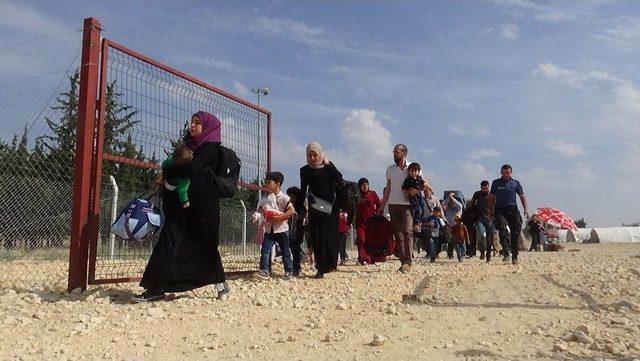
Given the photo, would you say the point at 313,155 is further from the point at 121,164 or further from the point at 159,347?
the point at 159,347

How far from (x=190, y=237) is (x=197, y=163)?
2.17 ft

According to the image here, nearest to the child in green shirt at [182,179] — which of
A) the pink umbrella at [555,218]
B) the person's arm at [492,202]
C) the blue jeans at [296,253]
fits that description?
the blue jeans at [296,253]

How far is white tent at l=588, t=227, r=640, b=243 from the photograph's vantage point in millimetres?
42534

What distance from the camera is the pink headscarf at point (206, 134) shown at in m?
5.29

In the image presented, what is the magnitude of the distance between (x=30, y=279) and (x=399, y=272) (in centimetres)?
456

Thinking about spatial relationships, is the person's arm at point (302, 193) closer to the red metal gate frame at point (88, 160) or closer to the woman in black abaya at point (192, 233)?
the woman in black abaya at point (192, 233)

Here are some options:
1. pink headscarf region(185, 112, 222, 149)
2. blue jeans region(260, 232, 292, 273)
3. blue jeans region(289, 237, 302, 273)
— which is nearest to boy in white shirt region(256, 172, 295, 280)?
blue jeans region(260, 232, 292, 273)

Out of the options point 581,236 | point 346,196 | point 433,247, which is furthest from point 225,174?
point 581,236

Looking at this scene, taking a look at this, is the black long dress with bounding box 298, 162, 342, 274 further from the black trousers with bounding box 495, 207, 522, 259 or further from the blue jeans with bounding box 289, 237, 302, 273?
the black trousers with bounding box 495, 207, 522, 259

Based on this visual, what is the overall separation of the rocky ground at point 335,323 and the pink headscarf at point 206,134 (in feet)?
4.65

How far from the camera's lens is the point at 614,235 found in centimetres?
4328

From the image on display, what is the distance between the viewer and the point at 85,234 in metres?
5.30

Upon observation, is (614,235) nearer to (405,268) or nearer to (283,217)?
(405,268)

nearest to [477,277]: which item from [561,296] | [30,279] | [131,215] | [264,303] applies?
[561,296]
